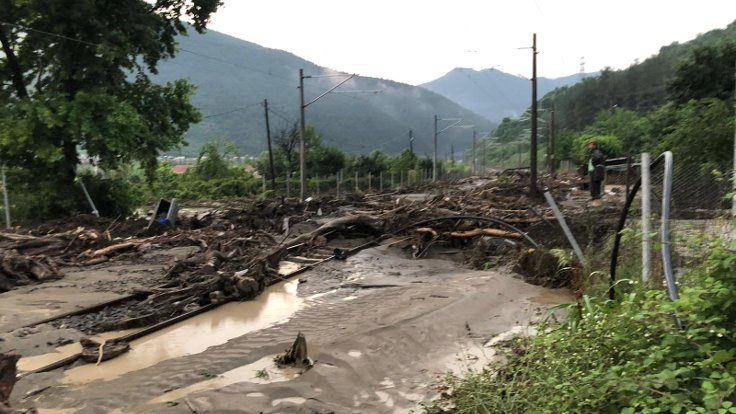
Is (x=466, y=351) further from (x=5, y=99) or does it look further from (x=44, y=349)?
(x=5, y=99)

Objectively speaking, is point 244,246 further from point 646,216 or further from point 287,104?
point 287,104

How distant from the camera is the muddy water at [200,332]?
7.00 meters

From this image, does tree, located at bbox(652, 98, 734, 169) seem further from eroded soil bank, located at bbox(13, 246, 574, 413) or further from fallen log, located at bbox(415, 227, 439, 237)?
fallen log, located at bbox(415, 227, 439, 237)

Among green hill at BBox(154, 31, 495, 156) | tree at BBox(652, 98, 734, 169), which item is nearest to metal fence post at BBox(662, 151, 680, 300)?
tree at BBox(652, 98, 734, 169)

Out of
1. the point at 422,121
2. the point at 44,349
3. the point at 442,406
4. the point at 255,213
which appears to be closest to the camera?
the point at 442,406

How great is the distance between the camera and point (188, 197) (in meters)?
45.6

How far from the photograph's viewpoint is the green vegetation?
3.23 metres

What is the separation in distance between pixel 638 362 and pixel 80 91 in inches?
901

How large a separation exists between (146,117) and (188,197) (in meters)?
21.2

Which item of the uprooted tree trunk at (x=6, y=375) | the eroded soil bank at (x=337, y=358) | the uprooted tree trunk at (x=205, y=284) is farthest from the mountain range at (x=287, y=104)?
the uprooted tree trunk at (x=6, y=375)

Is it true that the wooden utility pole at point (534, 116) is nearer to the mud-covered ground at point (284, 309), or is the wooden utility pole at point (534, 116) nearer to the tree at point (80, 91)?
the mud-covered ground at point (284, 309)

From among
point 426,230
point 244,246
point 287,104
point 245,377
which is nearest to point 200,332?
point 245,377

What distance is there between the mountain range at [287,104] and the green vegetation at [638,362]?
316 ft

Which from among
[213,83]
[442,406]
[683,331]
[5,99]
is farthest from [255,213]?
[213,83]
